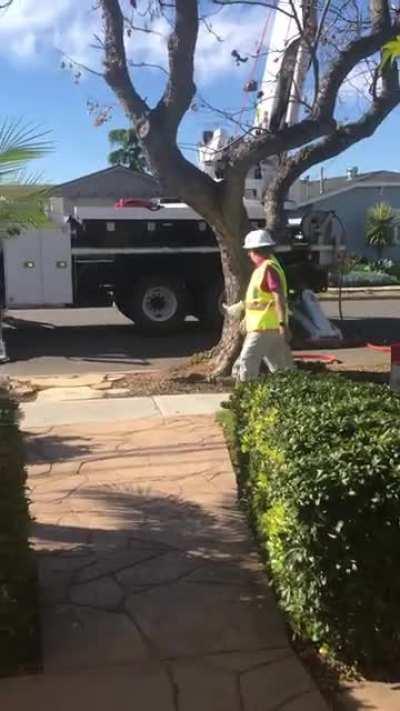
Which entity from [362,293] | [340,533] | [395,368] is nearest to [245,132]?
[395,368]

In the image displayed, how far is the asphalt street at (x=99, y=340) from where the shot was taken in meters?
12.5

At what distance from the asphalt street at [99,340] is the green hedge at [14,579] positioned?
8.09m

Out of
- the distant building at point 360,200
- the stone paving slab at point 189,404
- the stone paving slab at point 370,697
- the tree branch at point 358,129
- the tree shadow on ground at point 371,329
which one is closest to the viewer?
the stone paving slab at point 370,697

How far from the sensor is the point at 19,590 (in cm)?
349

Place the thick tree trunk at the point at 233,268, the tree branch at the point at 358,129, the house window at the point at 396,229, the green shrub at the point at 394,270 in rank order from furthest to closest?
the house window at the point at 396,229, the green shrub at the point at 394,270, the tree branch at the point at 358,129, the thick tree trunk at the point at 233,268

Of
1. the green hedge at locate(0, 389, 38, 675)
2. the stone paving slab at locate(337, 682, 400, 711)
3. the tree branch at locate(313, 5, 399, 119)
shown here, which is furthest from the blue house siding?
the stone paving slab at locate(337, 682, 400, 711)

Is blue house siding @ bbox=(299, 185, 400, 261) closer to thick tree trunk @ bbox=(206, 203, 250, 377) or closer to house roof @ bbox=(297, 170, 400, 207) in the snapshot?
house roof @ bbox=(297, 170, 400, 207)

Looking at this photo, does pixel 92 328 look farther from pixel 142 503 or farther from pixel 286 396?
pixel 286 396

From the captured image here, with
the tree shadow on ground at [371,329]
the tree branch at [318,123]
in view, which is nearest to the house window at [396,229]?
the tree shadow on ground at [371,329]

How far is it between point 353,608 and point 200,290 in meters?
12.5

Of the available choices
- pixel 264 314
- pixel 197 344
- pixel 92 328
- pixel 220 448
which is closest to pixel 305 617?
pixel 220 448

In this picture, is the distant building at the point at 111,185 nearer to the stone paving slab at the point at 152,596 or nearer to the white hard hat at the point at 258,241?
the white hard hat at the point at 258,241

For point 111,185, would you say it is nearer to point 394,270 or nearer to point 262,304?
point 394,270

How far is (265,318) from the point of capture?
7.81 meters
